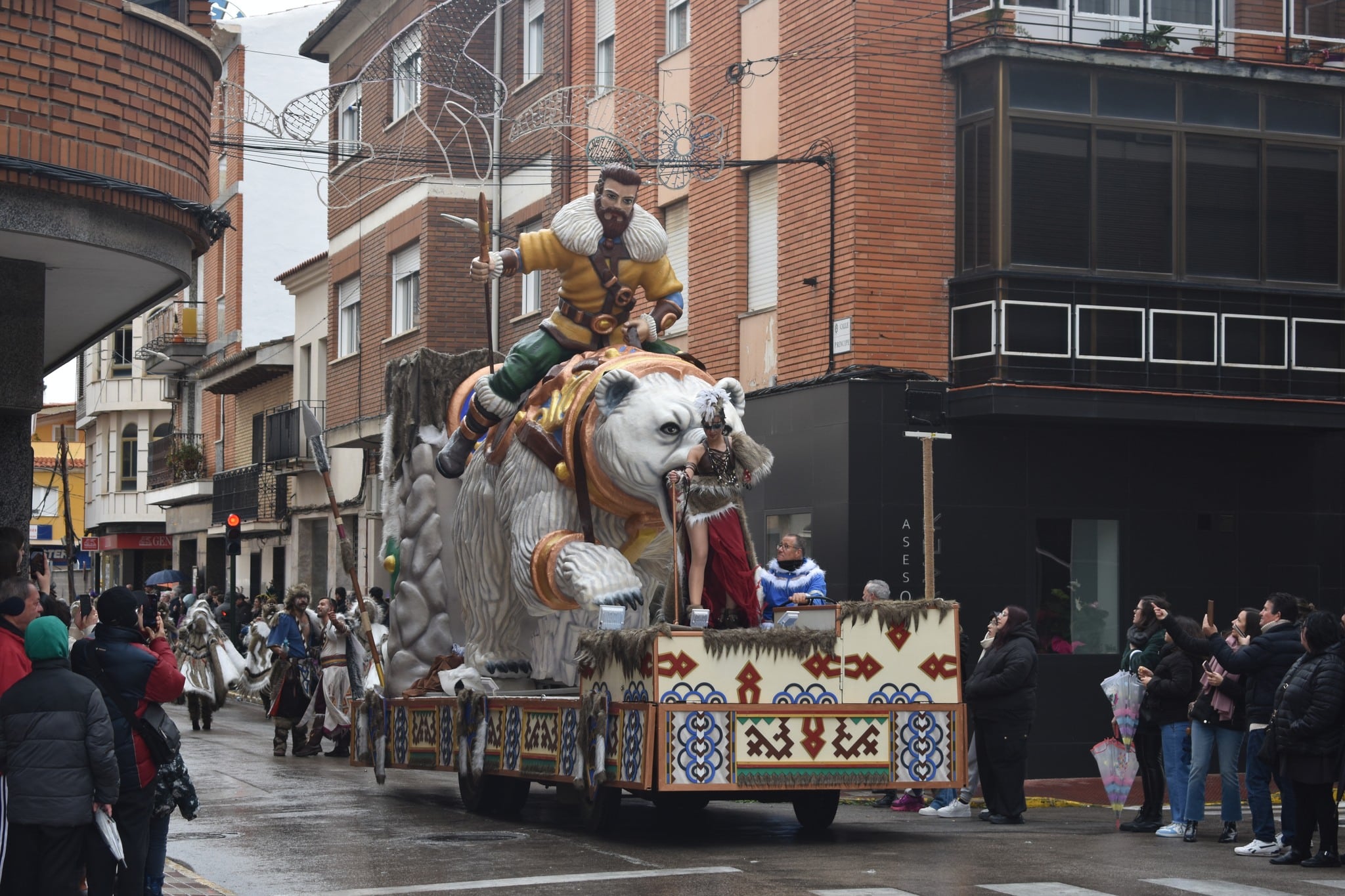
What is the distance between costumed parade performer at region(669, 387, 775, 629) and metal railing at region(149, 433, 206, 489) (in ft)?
116

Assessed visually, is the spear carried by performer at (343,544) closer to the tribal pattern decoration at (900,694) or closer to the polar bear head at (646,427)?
the polar bear head at (646,427)

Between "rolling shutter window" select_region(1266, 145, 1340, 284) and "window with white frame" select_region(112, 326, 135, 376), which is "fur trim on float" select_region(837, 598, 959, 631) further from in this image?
"window with white frame" select_region(112, 326, 135, 376)

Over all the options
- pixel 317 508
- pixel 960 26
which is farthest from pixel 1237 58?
pixel 317 508

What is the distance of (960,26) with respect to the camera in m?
18.5

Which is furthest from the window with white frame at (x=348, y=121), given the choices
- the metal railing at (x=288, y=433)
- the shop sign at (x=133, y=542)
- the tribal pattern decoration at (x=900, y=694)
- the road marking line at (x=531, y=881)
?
the shop sign at (x=133, y=542)

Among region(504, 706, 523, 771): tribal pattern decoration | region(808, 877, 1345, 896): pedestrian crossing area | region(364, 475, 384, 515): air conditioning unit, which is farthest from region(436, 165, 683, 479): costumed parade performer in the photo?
region(364, 475, 384, 515): air conditioning unit

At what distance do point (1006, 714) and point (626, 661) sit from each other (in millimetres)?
3813

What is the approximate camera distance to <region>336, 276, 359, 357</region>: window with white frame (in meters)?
31.6

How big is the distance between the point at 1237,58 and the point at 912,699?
1032 cm

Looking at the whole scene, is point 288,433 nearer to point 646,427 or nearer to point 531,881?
point 646,427

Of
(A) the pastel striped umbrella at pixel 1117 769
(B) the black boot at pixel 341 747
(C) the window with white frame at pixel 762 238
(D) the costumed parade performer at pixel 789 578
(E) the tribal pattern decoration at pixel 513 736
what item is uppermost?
(C) the window with white frame at pixel 762 238

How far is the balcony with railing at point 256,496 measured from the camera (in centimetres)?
3697

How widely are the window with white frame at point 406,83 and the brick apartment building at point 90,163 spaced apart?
1505 centimetres

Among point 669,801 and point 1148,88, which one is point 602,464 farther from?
point 1148,88
